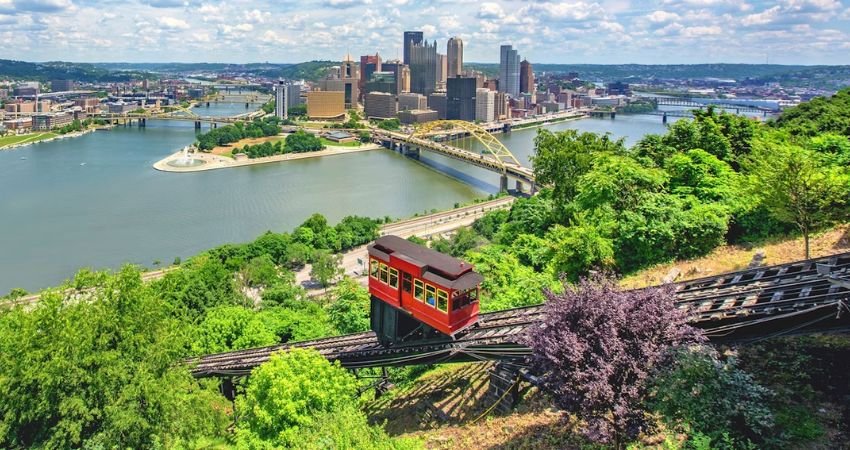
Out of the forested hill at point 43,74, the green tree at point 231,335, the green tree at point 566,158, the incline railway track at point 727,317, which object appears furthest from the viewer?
the forested hill at point 43,74

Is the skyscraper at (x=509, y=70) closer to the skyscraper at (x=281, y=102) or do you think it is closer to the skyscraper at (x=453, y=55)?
the skyscraper at (x=453, y=55)

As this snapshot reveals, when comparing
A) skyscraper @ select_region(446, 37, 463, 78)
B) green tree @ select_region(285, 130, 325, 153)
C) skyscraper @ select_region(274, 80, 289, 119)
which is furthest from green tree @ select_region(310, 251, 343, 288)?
skyscraper @ select_region(446, 37, 463, 78)

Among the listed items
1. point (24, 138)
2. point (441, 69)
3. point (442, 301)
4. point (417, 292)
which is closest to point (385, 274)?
point (417, 292)

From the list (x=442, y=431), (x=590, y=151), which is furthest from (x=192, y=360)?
(x=590, y=151)

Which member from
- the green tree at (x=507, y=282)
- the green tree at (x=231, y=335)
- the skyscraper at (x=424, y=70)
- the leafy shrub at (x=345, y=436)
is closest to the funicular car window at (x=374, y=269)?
the green tree at (x=507, y=282)

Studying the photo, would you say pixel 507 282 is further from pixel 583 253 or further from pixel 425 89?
pixel 425 89

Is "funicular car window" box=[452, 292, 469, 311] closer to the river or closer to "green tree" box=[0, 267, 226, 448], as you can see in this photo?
"green tree" box=[0, 267, 226, 448]
